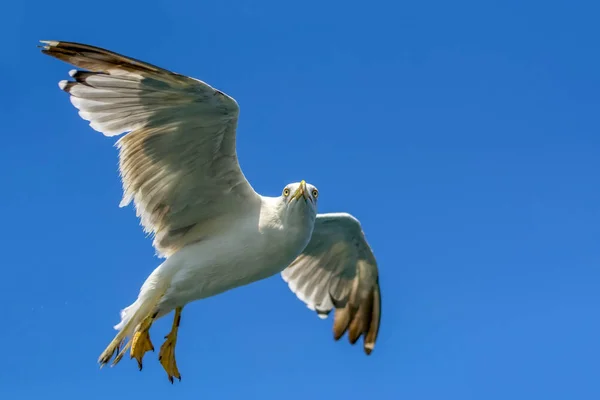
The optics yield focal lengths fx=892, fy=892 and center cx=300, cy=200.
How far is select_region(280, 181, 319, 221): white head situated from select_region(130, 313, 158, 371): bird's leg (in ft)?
7.66

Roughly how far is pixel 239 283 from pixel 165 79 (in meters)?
2.78

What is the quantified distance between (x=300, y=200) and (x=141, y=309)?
252cm

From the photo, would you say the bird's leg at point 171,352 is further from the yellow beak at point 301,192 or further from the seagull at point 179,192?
the yellow beak at point 301,192

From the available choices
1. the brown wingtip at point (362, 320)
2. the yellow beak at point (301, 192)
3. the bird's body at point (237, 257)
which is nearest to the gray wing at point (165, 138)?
the bird's body at point (237, 257)

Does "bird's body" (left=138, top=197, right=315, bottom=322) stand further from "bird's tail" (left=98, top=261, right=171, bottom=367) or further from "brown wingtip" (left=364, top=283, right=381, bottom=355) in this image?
"brown wingtip" (left=364, top=283, right=381, bottom=355)

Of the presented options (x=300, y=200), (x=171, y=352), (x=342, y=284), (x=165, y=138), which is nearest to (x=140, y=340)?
(x=171, y=352)

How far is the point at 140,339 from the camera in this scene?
452 inches

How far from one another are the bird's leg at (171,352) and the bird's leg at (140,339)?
45cm

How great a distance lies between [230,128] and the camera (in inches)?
416

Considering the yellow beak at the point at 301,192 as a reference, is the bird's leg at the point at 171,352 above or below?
below

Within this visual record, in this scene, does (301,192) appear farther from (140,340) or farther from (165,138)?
(140,340)

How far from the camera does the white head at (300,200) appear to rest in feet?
34.9

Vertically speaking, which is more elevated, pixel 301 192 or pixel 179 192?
pixel 179 192

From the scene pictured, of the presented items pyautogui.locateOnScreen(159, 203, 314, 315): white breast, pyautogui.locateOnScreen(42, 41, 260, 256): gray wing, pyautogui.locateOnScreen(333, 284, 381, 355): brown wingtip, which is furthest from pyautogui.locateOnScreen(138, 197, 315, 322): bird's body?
pyautogui.locateOnScreen(333, 284, 381, 355): brown wingtip
